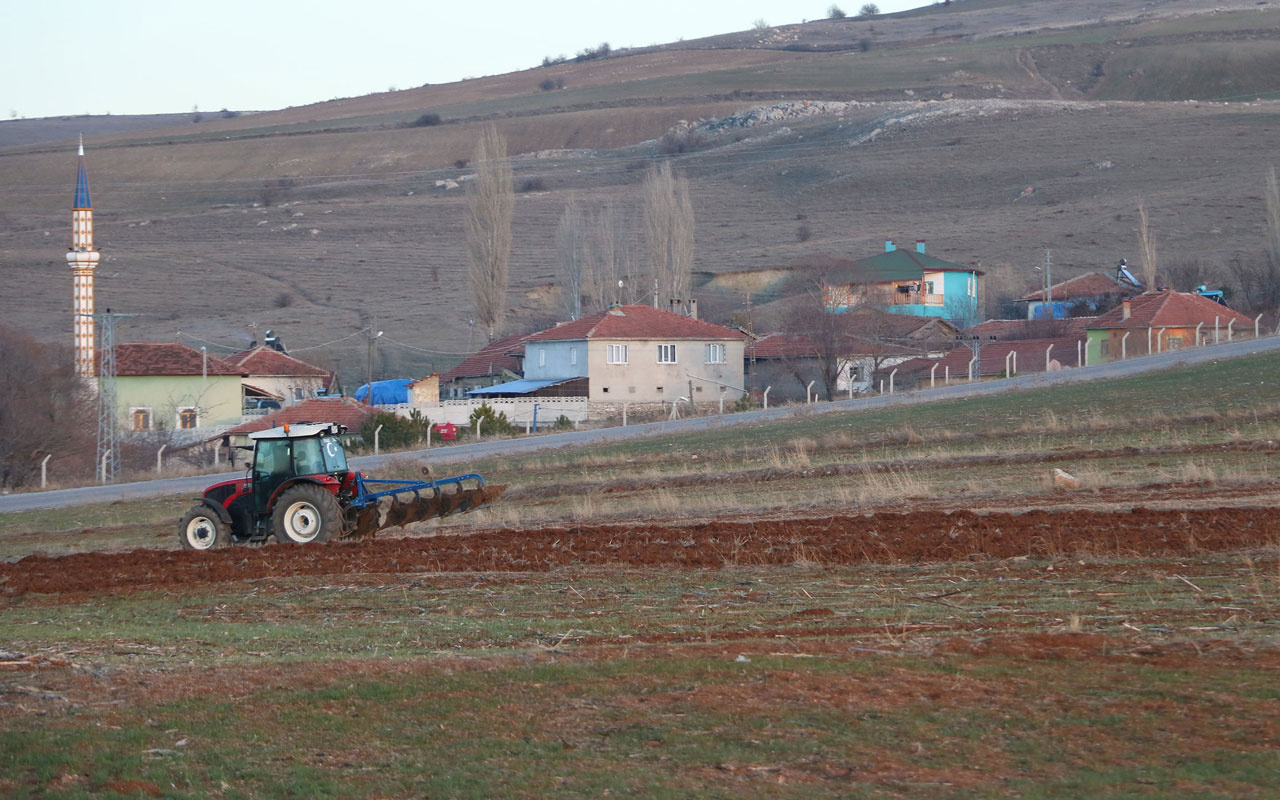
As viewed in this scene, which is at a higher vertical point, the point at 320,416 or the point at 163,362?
the point at 163,362

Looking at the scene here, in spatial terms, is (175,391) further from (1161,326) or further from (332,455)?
(1161,326)

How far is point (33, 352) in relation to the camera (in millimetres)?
54969

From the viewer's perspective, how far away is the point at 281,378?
237 feet

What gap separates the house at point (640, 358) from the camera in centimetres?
6800

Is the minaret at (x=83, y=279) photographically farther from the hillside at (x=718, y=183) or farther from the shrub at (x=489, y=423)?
the hillside at (x=718, y=183)

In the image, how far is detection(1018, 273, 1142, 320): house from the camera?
267ft

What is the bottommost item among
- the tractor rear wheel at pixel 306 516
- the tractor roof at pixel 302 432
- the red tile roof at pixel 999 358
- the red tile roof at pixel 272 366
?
the tractor rear wheel at pixel 306 516

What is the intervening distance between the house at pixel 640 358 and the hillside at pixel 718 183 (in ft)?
62.7

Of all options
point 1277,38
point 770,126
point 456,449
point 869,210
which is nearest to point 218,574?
point 456,449

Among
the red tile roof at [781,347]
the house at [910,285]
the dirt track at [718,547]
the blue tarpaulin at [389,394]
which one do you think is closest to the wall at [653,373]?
the red tile roof at [781,347]

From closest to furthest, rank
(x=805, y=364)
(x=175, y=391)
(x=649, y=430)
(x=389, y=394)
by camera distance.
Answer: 1. (x=649, y=430)
2. (x=175, y=391)
3. (x=389, y=394)
4. (x=805, y=364)

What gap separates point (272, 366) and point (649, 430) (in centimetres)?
3031

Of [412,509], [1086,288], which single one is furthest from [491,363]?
[412,509]

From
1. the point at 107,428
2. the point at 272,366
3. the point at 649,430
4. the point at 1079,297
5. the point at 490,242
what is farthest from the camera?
the point at 490,242
